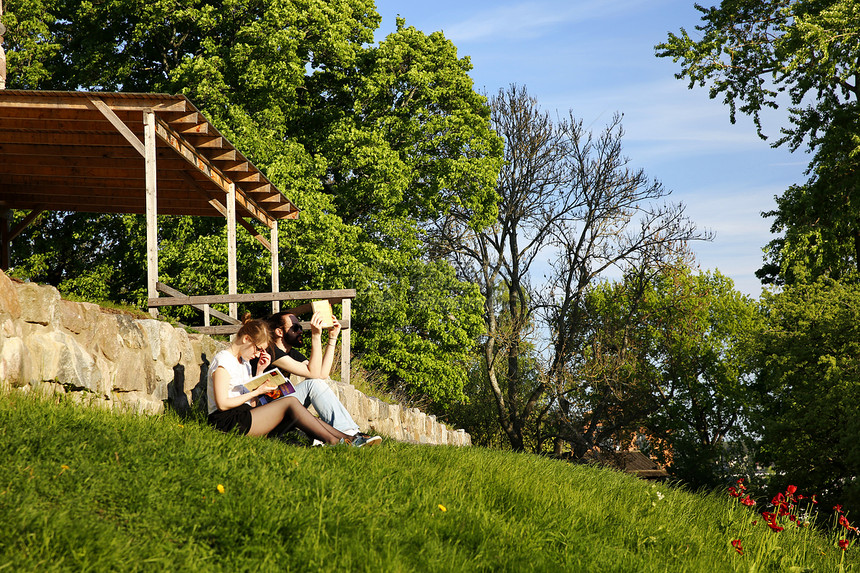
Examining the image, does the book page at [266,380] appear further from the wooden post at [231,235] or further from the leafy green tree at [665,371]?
the leafy green tree at [665,371]

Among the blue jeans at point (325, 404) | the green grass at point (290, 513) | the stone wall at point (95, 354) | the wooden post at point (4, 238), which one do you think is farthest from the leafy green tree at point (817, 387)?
the wooden post at point (4, 238)

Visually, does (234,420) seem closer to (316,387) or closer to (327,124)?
(316,387)

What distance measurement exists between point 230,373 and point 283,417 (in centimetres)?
56

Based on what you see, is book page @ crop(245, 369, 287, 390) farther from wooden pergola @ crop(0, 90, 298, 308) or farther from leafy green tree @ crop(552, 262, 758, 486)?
leafy green tree @ crop(552, 262, 758, 486)

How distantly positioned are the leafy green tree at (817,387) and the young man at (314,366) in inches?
542

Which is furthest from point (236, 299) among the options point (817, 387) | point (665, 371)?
point (665, 371)

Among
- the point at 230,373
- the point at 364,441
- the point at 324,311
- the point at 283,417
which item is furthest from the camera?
the point at 324,311

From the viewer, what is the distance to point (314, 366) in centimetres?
661

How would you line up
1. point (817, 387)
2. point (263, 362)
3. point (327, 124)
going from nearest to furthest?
point (263, 362), point (817, 387), point (327, 124)

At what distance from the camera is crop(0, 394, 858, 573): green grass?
3.24 m

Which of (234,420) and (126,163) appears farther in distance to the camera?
(126,163)

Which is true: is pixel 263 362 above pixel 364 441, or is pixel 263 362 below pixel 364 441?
above

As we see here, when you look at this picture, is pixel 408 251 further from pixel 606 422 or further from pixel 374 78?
pixel 606 422

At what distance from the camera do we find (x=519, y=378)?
28438mm
